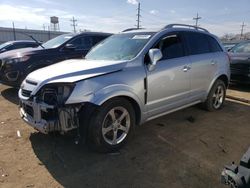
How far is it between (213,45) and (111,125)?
3368 millimetres

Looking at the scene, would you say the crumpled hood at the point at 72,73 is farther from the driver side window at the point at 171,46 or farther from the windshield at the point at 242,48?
the windshield at the point at 242,48

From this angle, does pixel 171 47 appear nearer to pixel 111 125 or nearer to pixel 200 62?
pixel 200 62

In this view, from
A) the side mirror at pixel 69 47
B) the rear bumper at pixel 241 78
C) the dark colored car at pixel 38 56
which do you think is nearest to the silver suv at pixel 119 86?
the dark colored car at pixel 38 56

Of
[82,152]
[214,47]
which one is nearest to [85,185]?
[82,152]

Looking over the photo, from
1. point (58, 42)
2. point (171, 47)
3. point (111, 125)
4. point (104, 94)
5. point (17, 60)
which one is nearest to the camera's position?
point (104, 94)

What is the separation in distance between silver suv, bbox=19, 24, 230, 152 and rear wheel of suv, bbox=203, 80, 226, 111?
30 cm

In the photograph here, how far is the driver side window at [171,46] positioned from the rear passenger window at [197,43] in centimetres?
32

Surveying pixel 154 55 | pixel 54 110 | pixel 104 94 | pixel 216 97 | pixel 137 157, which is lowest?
pixel 137 157

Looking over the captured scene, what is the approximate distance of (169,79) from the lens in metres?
4.70

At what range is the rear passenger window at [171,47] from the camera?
15.6 feet

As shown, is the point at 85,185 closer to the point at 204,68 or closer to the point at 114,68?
the point at 114,68

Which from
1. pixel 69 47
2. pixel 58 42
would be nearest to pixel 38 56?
pixel 69 47

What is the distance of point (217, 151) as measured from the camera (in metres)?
4.11

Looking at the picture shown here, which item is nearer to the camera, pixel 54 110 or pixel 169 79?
pixel 54 110
